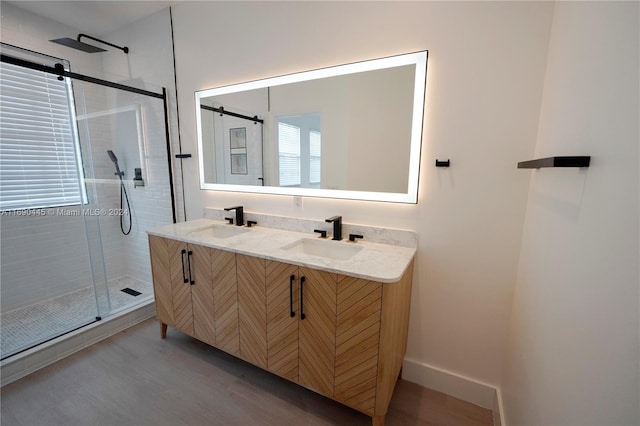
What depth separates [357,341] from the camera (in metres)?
1.39

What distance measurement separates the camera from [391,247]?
69.1 inches

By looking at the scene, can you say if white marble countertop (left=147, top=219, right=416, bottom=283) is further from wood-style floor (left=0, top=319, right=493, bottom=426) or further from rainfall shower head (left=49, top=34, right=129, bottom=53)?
rainfall shower head (left=49, top=34, right=129, bottom=53)

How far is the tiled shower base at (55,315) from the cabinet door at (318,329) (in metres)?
2.04

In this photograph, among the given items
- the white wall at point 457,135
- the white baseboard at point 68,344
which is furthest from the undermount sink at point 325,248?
the white baseboard at point 68,344

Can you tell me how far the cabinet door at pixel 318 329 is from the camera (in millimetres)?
1429

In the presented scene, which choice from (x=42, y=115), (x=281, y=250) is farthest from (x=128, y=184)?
(x=281, y=250)

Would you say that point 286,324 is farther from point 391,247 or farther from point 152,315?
point 152,315

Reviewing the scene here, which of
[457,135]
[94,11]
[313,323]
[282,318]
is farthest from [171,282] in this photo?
[94,11]

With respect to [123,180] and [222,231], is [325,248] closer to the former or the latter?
[222,231]

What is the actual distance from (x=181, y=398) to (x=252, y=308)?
73 centimetres

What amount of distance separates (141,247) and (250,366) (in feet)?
6.49

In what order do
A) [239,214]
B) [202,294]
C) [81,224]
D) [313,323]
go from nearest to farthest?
[313,323], [202,294], [239,214], [81,224]

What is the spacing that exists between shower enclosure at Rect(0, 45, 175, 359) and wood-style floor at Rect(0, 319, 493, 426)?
19.6 inches

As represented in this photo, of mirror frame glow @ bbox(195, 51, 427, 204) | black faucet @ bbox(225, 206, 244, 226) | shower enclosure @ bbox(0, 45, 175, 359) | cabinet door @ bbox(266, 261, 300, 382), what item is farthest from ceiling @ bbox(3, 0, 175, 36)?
cabinet door @ bbox(266, 261, 300, 382)
